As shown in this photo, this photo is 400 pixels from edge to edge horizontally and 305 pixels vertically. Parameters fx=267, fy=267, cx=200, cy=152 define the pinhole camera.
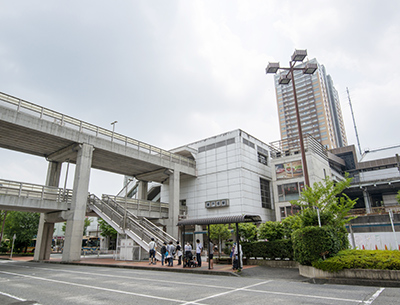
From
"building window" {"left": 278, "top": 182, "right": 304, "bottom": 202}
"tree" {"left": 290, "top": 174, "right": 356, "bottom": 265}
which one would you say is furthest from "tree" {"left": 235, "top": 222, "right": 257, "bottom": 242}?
"building window" {"left": 278, "top": 182, "right": 304, "bottom": 202}

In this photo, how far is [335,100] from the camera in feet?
411

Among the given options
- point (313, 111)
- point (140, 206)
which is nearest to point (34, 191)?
point (140, 206)

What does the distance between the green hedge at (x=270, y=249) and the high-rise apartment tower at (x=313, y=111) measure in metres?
91.2

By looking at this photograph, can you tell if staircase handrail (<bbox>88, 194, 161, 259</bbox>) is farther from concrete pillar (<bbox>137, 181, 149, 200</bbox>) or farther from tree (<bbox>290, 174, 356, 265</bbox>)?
tree (<bbox>290, 174, 356, 265</bbox>)

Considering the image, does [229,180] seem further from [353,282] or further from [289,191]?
[353,282]

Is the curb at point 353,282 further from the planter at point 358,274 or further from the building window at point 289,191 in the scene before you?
the building window at point 289,191

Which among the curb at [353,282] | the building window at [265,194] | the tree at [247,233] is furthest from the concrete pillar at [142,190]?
the curb at [353,282]

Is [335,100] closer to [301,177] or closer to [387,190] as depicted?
[387,190]

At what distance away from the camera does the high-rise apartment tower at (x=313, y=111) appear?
105188 millimetres

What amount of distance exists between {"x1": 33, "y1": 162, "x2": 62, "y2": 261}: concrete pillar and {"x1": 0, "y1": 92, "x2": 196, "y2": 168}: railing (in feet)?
22.7

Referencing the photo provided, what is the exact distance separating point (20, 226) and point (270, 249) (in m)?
40.2

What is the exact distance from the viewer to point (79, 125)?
25.5 m

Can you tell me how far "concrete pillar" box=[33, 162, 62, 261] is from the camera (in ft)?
88.4

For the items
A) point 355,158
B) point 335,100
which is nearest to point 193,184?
point 355,158
